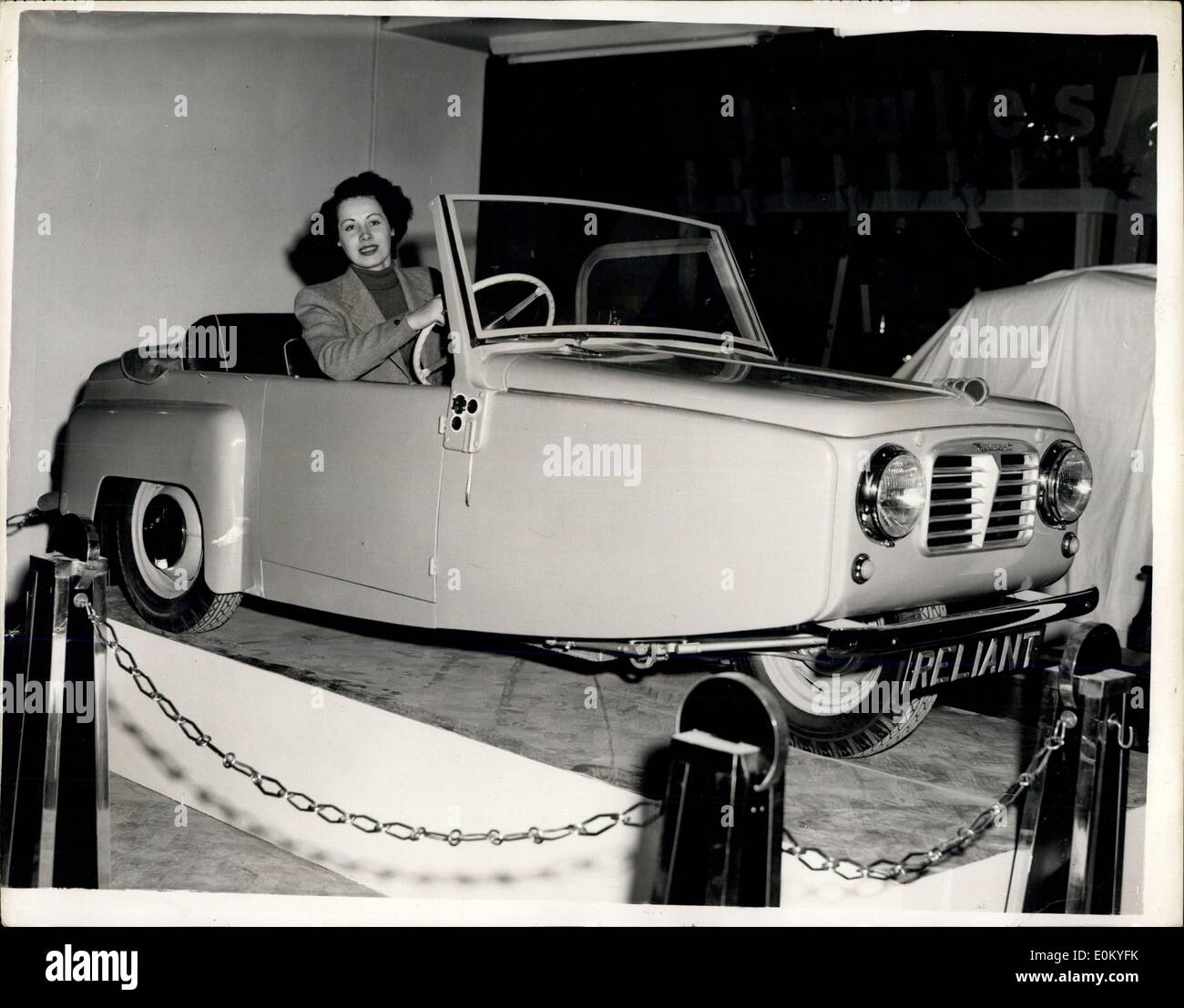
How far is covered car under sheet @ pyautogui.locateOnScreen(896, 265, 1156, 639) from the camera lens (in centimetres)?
339

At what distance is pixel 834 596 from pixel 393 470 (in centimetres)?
128

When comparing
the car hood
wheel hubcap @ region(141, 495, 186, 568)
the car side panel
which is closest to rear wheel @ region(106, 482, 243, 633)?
wheel hubcap @ region(141, 495, 186, 568)

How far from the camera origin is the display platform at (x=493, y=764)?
2.40 metres

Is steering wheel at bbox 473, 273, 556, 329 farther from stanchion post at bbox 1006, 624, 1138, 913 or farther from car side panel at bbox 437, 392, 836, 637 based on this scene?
stanchion post at bbox 1006, 624, 1138, 913

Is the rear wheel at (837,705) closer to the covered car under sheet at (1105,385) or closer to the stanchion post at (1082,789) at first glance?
the stanchion post at (1082,789)

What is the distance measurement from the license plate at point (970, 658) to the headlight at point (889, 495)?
283 mm

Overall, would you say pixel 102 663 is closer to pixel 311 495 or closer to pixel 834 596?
pixel 311 495

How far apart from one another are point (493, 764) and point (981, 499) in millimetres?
1336

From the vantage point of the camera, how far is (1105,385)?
354 cm

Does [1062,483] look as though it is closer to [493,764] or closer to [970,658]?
[970,658]

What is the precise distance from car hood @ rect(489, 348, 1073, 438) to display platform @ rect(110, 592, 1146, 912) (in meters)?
0.74

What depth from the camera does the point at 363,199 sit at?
3449 millimetres

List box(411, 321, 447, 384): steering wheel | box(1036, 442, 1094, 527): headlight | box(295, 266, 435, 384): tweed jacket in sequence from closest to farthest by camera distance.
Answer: box(1036, 442, 1094, 527): headlight < box(411, 321, 447, 384): steering wheel < box(295, 266, 435, 384): tweed jacket
